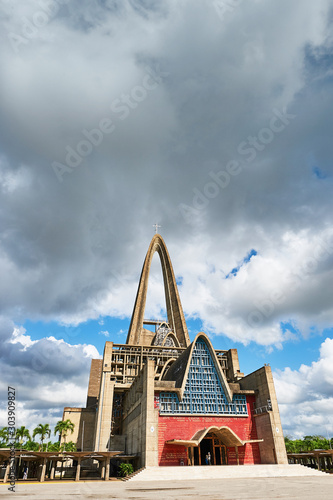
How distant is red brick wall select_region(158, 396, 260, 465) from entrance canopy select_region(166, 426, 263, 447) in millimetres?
728

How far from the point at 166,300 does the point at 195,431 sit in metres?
50.9

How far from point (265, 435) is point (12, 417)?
26034 millimetres

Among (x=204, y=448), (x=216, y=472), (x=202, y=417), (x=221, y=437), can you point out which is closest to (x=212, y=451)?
(x=204, y=448)

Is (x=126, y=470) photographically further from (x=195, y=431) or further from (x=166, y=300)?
(x=166, y=300)

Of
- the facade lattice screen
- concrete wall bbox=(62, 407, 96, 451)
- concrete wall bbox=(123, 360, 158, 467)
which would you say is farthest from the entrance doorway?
concrete wall bbox=(62, 407, 96, 451)

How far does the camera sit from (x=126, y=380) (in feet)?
174

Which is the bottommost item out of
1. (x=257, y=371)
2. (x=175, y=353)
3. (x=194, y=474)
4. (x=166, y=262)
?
(x=194, y=474)

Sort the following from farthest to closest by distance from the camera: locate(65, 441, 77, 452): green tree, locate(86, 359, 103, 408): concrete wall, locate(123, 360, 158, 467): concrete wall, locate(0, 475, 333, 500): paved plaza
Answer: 1. locate(86, 359, 103, 408): concrete wall
2. locate(65, 441, 77, 452): green tree
3. locate(123, 360, 158, 467): concrete wall
4. locate(0, 475, 333, 500): paved plaza

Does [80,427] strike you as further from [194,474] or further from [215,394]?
[194,474]

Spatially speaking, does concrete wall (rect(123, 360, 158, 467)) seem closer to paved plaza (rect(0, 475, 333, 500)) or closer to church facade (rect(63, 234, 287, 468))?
church facade (rect(63, 234, 287, 468))

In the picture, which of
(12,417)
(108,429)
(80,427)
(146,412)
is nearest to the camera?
(12,417)

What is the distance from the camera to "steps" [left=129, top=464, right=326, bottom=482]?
81.2 ft

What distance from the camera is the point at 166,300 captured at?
8275 centimetres

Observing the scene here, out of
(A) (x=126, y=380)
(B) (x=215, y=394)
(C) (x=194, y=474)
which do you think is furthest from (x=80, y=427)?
(C) (x=194, y=474)
